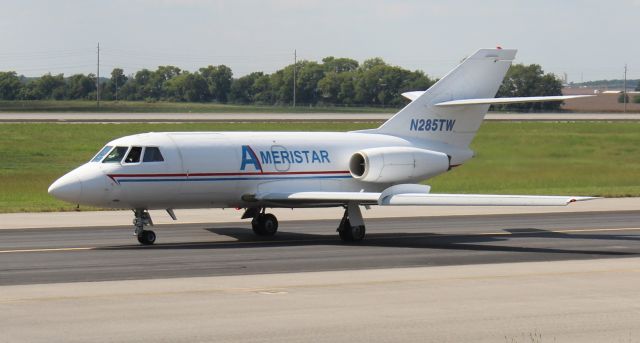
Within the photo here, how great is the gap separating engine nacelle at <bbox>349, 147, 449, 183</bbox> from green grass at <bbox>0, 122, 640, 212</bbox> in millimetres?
11609

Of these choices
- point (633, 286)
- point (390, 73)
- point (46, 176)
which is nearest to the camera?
point (633, 286)

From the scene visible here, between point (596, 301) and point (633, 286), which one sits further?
point (633, 286)

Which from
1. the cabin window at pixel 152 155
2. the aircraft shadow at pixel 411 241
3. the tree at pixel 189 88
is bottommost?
the aircraft shadow at pixel 411 241

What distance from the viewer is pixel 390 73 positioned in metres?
140

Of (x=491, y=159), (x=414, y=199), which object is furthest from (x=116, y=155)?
(x=491, y=159)

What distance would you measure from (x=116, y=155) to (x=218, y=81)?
439ft

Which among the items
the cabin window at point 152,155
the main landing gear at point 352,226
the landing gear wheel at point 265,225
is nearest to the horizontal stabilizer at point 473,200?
the main landing gear at point 352,226

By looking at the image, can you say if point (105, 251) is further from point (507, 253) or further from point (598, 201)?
point (598, 201)

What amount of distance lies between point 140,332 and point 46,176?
1527 inches

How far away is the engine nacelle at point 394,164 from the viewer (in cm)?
2936

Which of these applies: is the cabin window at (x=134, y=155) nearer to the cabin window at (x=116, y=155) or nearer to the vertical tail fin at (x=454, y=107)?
the cabin window at (x=116, y=155)

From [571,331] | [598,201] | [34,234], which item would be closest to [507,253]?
[571,331]

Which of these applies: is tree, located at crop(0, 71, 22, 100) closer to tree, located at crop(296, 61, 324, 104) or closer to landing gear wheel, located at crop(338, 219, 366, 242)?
tree, located at crop(296, 61, 324, 104)

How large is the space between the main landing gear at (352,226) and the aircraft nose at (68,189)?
20.0 ft
